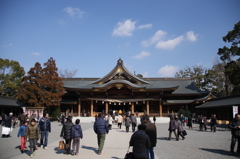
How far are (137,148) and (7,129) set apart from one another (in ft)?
34.3

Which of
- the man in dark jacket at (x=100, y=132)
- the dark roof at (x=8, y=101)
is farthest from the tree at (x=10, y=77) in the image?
the man in dark jacket at (x=100, y=132)

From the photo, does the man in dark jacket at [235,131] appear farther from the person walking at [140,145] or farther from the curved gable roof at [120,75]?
the curved gable roof at [120,75]

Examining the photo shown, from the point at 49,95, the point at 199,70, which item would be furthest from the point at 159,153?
the point at 199,70

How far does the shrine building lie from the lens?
3247 cm

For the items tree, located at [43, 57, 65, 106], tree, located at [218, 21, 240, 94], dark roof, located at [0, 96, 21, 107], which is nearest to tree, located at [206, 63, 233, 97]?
tree, located at [218, 21, 240, 94]

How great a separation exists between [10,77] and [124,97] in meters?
20.3

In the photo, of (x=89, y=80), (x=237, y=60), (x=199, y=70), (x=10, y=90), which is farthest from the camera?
(x=199, y=70)

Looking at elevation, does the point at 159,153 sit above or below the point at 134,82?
below

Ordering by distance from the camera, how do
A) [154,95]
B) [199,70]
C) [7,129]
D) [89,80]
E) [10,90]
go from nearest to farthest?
[7,129]
[154,95]
[10,90]
[89,80]
[199,70]

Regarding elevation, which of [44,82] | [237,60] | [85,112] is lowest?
[85,112]

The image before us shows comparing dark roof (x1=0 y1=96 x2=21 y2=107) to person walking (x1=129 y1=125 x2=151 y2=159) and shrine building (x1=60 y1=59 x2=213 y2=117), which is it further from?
person walking (x1=129 y1=125 x2=151 y2=159)

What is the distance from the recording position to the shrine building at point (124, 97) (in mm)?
32469

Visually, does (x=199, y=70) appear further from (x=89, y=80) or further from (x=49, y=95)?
(x=49, y=95)

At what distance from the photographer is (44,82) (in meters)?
27.9
